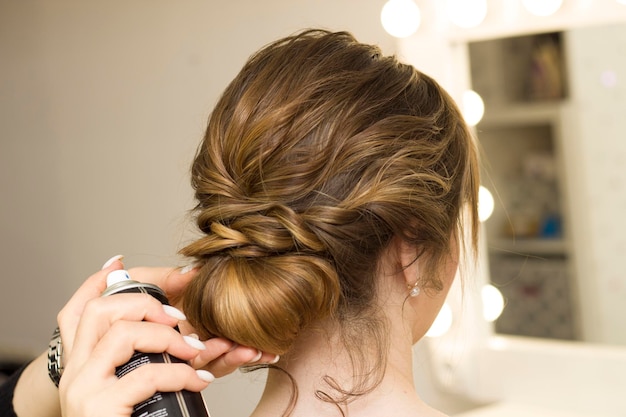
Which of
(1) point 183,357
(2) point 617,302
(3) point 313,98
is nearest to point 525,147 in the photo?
(2) point 617,302

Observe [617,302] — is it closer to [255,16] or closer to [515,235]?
[515,235]

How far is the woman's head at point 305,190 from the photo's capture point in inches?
26.6

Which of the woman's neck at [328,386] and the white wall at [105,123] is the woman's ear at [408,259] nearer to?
the woman's neck at [328,386]

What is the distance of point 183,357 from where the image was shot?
0.67m

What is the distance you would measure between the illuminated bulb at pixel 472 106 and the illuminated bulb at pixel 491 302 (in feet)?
0.90

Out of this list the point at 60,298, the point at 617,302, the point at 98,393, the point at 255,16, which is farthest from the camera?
the point at 60,298

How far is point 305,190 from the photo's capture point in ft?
2.23

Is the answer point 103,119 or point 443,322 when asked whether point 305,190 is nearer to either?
point 443,322

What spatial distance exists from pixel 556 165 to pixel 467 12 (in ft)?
0.90

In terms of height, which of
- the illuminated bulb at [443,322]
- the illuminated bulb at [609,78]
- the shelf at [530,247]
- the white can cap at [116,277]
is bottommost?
the illuminated bulb at [443,322]

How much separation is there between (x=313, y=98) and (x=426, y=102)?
13cm

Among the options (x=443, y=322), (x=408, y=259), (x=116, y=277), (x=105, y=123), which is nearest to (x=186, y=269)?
(x=116, y=277)

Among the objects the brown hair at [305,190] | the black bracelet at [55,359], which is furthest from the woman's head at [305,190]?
the black bracelet at [55,359]

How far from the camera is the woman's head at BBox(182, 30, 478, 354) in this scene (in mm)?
675
